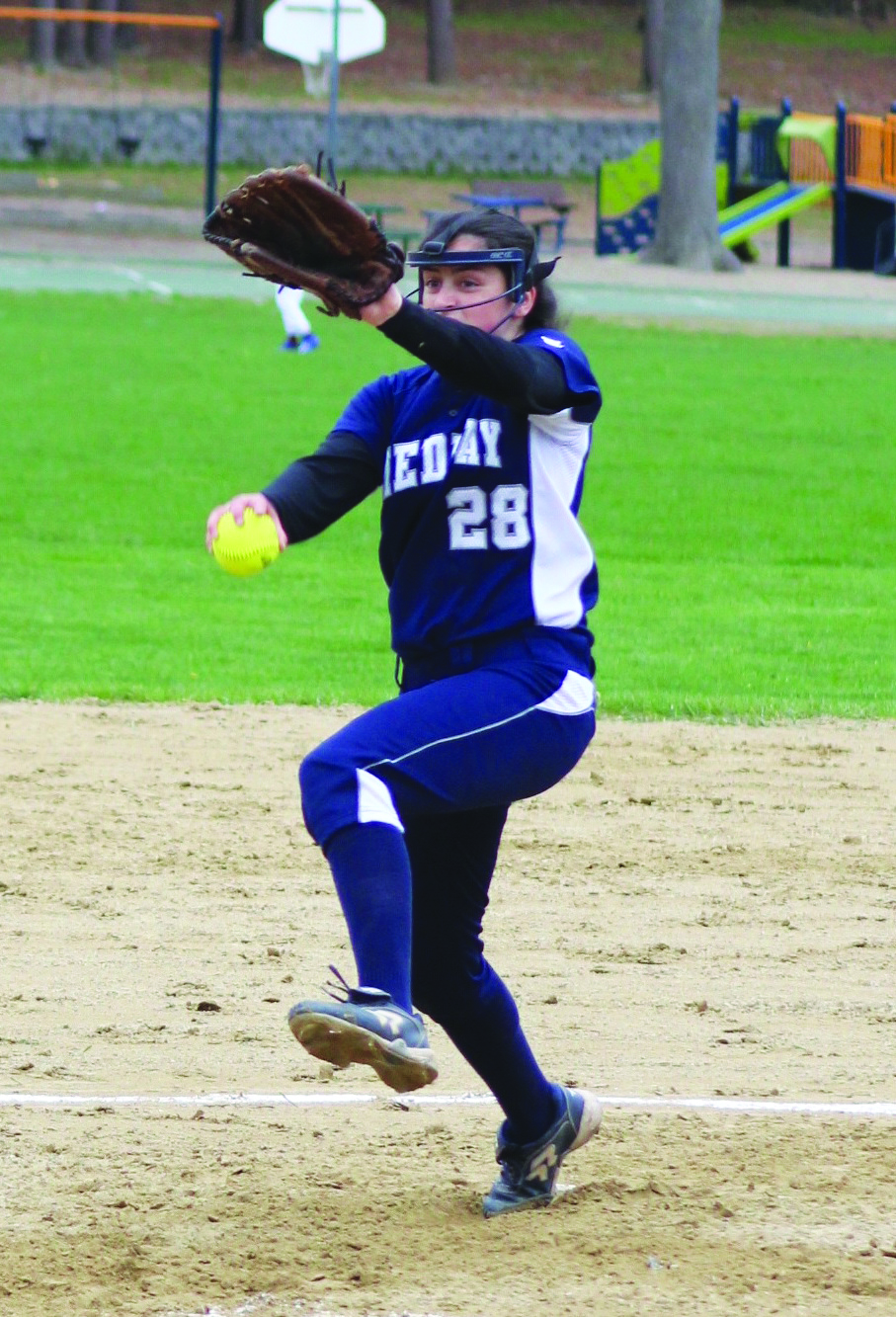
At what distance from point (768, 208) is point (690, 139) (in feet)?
12.0

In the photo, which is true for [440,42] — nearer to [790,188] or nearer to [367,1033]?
[790,188]

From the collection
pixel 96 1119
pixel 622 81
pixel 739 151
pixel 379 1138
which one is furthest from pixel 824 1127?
pixel 622 81

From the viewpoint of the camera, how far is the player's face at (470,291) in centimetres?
392

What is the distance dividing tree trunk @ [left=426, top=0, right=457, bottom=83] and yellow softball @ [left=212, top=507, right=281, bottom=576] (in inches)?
1910

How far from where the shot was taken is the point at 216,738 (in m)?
8.88

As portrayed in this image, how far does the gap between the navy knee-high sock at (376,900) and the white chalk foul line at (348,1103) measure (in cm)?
145

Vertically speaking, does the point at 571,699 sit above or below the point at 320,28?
below

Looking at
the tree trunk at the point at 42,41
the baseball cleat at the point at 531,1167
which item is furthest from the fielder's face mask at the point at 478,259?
the tree trunk at the point at 42,41

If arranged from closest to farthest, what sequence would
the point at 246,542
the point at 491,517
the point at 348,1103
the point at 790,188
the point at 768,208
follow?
the point at 246,542
the point at 491,517
the point at 348,1103
the point at 768,208
the point at 790,188

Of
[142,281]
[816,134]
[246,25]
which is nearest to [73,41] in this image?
[246,25]

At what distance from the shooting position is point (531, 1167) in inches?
168

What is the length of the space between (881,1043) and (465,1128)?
1284 millimetres

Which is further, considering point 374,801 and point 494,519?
point 494,519

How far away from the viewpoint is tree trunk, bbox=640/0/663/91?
4959cm
